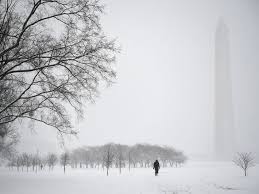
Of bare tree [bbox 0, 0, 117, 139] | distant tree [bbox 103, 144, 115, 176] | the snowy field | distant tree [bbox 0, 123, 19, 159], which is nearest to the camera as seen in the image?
bare tree [bbox 0, 0, 117, 139]

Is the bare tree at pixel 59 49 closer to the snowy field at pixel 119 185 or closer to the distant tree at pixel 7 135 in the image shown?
the snowy field at pixel 119 185

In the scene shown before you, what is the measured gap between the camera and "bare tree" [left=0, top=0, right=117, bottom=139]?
9.65 m

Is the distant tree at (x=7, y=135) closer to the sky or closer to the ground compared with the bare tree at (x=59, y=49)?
closer to the ground

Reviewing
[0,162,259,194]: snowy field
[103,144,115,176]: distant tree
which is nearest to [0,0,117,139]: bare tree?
[0,162,259,194]: snowy field

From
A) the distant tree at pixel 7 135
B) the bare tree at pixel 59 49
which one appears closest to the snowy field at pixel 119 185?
the distant tree at pixel 7 135

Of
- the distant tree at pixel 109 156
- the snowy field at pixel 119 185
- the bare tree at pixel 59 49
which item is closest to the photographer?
the bare tree at pixel 59 49

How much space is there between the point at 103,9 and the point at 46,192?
9.97 meters

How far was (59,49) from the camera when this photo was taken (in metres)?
9.53

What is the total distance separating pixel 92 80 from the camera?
10.4m

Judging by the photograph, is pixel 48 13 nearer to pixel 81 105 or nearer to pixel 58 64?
pixel 58 64

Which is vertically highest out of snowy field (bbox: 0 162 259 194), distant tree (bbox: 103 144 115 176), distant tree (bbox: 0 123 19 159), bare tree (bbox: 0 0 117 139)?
bare tree (bbox: 0 0 117 139)

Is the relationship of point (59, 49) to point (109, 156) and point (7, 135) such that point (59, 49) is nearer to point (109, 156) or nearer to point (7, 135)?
point (7, 135)

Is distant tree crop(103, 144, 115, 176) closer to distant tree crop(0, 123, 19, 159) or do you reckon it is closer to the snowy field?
distant tree crop(0, 123, 19, 159)

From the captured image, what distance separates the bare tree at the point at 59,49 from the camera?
9648 mm
